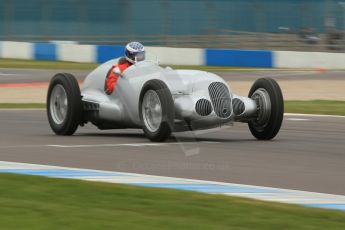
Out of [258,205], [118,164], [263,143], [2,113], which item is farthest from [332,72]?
[258,205]

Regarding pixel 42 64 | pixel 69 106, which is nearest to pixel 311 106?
pixel 69 106

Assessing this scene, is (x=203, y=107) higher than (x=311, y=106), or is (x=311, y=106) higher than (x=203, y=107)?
(x=203, y=107)

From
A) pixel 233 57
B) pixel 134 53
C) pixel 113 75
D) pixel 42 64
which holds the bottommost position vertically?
pixel 42 64

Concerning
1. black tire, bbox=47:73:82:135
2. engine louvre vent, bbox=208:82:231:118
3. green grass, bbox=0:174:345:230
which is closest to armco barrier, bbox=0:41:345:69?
black tire, bbox=47:73:82:135

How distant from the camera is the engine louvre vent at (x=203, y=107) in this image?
1098 centimetres

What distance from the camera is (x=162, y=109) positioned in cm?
1085

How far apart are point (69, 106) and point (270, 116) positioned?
2527mm

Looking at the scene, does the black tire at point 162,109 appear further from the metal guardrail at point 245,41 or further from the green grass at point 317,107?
the metal guardrail at point 245,41

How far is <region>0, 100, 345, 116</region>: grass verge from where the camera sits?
17406 mm

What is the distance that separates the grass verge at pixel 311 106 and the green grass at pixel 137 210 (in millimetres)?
10039

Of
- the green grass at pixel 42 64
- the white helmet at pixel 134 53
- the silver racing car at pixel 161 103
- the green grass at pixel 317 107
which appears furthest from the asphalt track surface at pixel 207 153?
the green grass at pixel 42 64

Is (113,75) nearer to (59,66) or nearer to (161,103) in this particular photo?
(161,103)

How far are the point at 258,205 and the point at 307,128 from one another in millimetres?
7418

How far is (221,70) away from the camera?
31.4 metres
